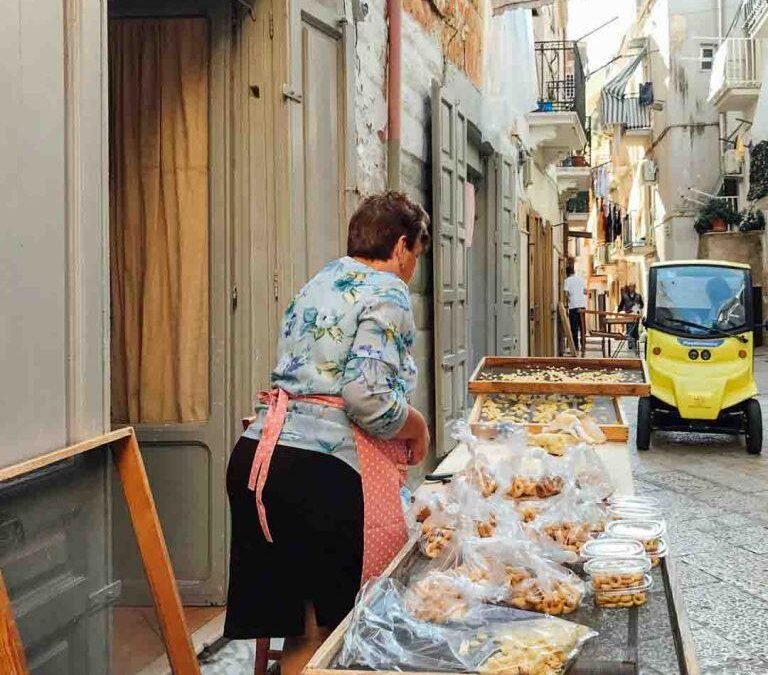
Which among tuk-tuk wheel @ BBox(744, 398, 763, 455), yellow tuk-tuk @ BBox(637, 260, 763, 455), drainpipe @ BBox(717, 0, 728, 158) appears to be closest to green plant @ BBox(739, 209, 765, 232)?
drainpipe @ BBox(717, 0, 728, 158)

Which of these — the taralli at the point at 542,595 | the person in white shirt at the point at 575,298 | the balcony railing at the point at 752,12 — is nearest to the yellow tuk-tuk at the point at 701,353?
the taralli at the point at 542,595

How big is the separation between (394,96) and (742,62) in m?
18.9

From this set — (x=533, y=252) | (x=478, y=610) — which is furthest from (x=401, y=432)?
(x=533, y=252)

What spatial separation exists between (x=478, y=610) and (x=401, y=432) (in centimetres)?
75

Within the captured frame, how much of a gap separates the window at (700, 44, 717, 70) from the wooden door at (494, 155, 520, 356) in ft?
64.4

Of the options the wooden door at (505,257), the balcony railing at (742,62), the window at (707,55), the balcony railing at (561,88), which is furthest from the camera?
the window at (707,55)

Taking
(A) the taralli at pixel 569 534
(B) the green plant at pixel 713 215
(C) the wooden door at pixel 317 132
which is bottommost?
(A) the taralli at pixel 569 534

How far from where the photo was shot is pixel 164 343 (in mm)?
4051

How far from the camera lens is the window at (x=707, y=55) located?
2769cm

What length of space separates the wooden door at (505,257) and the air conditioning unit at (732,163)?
16317 millimetres

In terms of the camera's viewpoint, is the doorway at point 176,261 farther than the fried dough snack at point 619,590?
Yes

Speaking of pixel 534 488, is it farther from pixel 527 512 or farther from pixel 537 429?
pixel 537 429

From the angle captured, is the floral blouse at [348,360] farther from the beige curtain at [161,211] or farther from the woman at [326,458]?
the beige curtain at [161,211]

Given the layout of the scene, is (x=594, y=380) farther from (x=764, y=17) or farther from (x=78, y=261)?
(x=764, y=17)
